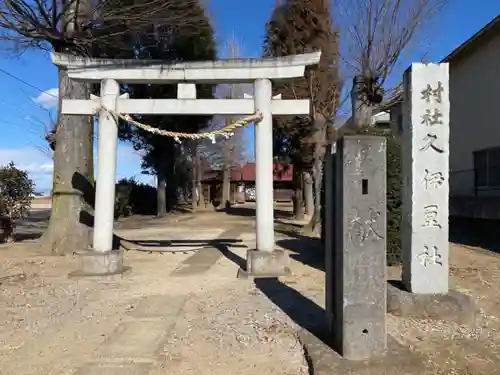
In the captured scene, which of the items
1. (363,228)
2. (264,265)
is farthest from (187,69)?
(363,228)

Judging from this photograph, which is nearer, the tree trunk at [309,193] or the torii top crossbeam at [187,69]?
the torii top crossbeam at [187,69]

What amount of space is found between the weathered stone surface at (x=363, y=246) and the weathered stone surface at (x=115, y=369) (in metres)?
1.83

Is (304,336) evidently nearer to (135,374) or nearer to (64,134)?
(135,374)

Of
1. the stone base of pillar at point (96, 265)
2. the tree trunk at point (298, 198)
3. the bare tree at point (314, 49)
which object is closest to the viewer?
the stone base of pillar at point (96, 265)

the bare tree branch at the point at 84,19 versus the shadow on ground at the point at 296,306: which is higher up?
the bare tree branch at the point at 84,19

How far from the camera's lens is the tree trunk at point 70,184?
38.7ft

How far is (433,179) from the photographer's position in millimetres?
6320

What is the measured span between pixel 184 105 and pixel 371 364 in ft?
21.0

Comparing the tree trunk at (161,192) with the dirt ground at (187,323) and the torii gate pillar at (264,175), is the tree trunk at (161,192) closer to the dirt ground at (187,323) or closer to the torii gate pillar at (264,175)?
the dirt ground at (187,323)

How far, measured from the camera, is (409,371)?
4281mm

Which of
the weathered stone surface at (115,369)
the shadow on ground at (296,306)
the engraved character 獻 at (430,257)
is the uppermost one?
the engraved character 獻 at (430,257)

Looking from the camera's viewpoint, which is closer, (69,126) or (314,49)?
(69,126)

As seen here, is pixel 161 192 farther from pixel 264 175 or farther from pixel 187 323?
pixel 187 323

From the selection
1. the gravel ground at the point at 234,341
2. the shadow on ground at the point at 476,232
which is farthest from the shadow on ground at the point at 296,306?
the shadow on ground at the point at 476,232
